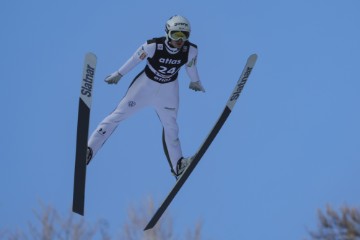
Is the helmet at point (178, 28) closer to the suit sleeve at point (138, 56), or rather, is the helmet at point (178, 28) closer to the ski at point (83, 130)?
the suit sleeve at point (138, 56)

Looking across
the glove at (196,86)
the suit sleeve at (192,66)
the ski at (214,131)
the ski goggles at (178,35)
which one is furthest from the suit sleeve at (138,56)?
the ski at (214,131)

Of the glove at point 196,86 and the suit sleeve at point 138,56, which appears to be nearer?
the suit sleeve at point 138,56

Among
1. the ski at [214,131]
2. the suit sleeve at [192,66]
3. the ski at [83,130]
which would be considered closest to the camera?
the ski at [83,130]

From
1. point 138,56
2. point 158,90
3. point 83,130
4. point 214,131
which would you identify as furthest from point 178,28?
point 83,130

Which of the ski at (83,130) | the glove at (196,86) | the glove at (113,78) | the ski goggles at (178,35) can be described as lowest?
the ski at (83,130)

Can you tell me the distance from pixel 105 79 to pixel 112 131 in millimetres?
825

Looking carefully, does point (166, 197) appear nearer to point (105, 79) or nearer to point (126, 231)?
point (105, 79)

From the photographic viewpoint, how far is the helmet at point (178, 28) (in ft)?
37.2

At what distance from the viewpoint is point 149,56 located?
38.2ft

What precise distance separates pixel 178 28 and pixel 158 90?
0.97m

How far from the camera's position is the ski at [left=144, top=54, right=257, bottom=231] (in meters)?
12.0

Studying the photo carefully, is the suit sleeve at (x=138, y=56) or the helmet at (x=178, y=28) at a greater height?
the helmet at (x=178, y=28)

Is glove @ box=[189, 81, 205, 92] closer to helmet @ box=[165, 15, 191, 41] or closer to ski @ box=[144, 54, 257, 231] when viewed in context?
ski @ box=[144, 54, 257, 231]

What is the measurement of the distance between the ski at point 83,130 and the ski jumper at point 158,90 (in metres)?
0.46
